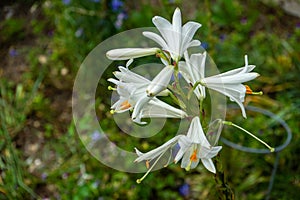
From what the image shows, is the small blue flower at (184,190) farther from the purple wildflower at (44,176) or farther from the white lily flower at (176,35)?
the white lily flower at (176,35)

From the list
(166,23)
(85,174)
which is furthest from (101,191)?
(166,23)

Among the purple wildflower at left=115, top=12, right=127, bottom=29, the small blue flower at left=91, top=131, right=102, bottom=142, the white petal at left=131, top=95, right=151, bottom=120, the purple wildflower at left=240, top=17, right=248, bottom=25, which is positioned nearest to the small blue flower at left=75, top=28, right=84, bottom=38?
the purple wildflower at left=115, top=12, right=127, bottom=29

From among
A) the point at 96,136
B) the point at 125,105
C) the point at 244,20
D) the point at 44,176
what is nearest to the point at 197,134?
the point at 125,105

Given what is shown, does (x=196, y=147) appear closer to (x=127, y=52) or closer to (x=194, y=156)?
(x=194, y=156)

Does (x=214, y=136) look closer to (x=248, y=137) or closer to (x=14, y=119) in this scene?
(x=248, y=137)

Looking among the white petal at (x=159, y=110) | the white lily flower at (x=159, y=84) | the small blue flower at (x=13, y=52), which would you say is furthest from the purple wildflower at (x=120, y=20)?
the white lily flower at (x=159, y=84)

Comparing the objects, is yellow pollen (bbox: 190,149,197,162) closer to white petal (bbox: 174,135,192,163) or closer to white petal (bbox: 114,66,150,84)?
white petal (bbox: 174,135,192,163)
